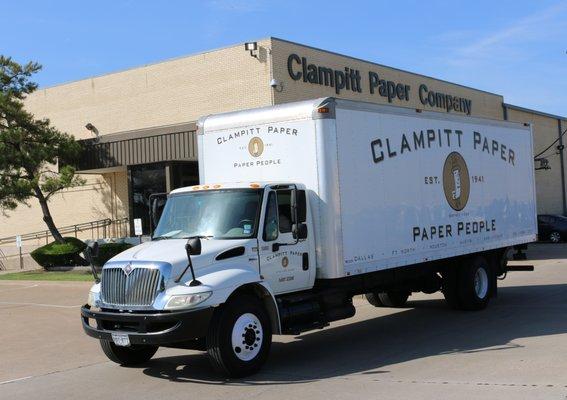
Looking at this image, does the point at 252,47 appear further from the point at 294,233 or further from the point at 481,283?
the point at 294,233

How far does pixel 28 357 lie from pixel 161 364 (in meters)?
2.66

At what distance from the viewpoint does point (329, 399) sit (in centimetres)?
709

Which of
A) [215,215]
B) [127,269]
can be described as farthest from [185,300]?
[215,215]

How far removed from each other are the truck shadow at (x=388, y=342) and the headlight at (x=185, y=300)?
1.09m

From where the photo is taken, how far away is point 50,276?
25.5 m

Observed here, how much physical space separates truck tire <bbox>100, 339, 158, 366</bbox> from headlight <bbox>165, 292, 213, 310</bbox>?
1.65 m

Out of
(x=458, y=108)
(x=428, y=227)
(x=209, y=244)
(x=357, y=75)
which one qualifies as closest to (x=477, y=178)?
(x=428, y=227)

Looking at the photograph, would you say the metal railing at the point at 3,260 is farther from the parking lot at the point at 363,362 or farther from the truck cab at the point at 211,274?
the truck cab at the point at 211,274

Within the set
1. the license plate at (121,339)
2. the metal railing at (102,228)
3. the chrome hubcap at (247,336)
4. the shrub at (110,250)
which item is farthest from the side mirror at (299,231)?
the metal railing at (102,228)

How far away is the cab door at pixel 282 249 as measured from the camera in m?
8.88

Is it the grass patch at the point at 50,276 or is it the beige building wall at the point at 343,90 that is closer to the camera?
the grass patch at the point at 50,276

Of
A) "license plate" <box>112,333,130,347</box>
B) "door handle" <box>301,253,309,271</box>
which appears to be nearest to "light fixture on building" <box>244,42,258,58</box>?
"door handle" <box>301,253,309,271</box>

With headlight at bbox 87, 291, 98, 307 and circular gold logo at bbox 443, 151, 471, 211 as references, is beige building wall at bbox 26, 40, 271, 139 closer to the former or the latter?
circular gold logo at bbox 443, 151, 471, 211

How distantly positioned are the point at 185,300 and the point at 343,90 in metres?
21.8
